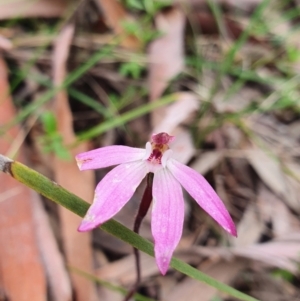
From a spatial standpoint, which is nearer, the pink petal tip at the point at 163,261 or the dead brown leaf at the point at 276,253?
the pink petal tip at the point at 163,261

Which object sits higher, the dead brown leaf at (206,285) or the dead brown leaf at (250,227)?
the dead brown leaf at (250,227)

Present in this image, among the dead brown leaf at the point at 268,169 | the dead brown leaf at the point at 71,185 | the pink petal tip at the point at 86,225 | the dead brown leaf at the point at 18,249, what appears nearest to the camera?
the pink petal tip at the point at 86,225

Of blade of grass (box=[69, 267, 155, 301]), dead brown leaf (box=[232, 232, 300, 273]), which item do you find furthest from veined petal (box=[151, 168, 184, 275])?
dead brown leaf (box=[232, 232, 300, 273])

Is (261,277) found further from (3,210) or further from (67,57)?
(67,57)

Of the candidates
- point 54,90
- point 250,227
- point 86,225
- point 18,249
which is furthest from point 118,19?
point 86,225

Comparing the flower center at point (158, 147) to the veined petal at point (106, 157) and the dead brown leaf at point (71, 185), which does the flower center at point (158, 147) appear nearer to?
the veined petal at point (106, 157)

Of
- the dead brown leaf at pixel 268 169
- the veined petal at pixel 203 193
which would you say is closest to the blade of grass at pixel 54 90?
the dead brown leaf at pixel 268 169
